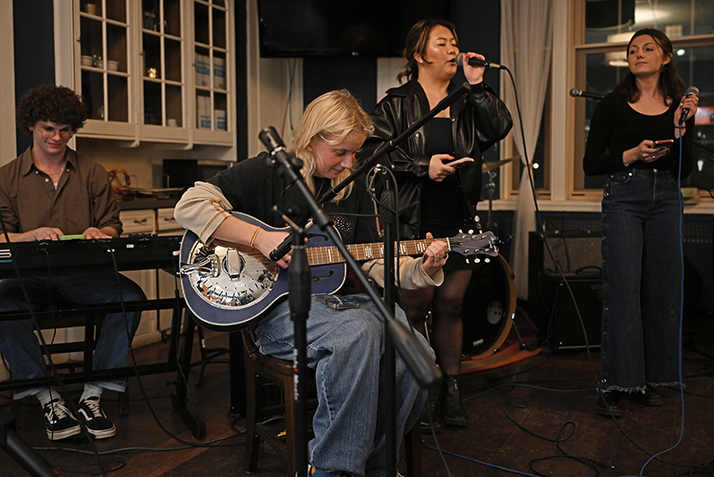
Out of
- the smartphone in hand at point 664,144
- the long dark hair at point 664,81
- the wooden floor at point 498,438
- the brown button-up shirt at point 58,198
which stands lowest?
the wooden floor at point 498,438

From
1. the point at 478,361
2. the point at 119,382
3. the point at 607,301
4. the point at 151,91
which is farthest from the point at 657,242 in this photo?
the point at 151,91

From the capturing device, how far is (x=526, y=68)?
4734 mm

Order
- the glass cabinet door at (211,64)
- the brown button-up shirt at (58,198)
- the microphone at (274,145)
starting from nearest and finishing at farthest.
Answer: the microphone at (274,145)
the brown button-up shirt at (58,198)
the glass cabinet door at (211,64)

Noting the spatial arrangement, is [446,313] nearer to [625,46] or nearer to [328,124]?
[328,124]

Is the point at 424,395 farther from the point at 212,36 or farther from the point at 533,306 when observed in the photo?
the point at 212,36

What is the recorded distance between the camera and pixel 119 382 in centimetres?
256

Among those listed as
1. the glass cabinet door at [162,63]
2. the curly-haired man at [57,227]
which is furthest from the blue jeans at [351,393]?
the glass cabinet door at [162,63]

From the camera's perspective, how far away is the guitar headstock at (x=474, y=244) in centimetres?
195

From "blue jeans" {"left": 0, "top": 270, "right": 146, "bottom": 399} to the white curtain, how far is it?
294 centimetres

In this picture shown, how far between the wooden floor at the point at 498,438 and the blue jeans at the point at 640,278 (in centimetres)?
17

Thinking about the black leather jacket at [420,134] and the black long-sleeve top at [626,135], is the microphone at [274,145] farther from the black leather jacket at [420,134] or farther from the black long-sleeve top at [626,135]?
the black long-sleeve top at [626,135]

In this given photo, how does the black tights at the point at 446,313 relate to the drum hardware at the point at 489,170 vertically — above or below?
below

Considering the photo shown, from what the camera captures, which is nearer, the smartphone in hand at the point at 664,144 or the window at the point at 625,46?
the smartphone in hand at the point at 664,144

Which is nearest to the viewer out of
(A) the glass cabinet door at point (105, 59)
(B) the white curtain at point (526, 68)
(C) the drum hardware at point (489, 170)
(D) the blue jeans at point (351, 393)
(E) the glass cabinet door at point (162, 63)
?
(D) the blue jeans at point (351, 393)
